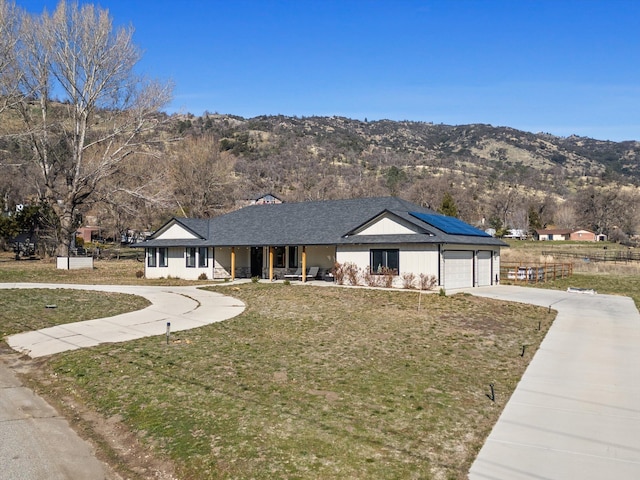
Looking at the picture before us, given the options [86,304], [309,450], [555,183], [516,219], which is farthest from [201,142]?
[555,183]

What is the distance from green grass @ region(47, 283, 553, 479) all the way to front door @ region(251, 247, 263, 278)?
55.9 feet

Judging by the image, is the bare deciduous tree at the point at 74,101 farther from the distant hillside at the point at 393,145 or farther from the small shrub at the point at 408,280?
the distant hillside at the point at 393,145

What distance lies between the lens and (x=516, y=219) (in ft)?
313

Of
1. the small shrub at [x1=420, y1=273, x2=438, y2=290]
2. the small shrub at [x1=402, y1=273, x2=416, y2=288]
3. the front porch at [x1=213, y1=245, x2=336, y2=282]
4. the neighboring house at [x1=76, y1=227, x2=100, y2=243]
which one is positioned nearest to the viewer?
the small shrub at [x1=420, y1=273, x2=438, y2=290]

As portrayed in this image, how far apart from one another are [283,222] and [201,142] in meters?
30.9

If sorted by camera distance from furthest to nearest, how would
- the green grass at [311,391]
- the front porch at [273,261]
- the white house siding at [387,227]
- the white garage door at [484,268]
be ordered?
the front porch at [273,261] < the white garage door at [484,268] < the white house siding at [387,227] < the green grass at [311,391]

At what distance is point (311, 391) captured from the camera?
846 cm

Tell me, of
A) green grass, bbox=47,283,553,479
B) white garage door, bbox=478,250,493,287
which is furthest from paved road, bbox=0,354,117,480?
white garage door, bbox=478,250,493,287

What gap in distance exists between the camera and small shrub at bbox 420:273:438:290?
24219 millimetres

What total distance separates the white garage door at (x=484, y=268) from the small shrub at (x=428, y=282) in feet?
16.1

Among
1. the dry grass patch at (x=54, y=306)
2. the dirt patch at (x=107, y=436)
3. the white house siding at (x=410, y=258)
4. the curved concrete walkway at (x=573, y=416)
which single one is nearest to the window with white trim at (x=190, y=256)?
the dry grass patch at (x=54, y=306)

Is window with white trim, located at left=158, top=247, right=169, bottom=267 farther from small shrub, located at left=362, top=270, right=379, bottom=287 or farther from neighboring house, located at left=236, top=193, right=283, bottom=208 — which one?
neighboring house, located at left=236, top=193, right=283, bottom=208

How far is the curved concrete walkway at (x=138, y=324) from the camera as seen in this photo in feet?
39.7

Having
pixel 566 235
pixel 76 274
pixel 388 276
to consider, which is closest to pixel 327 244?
pixel 388 276
